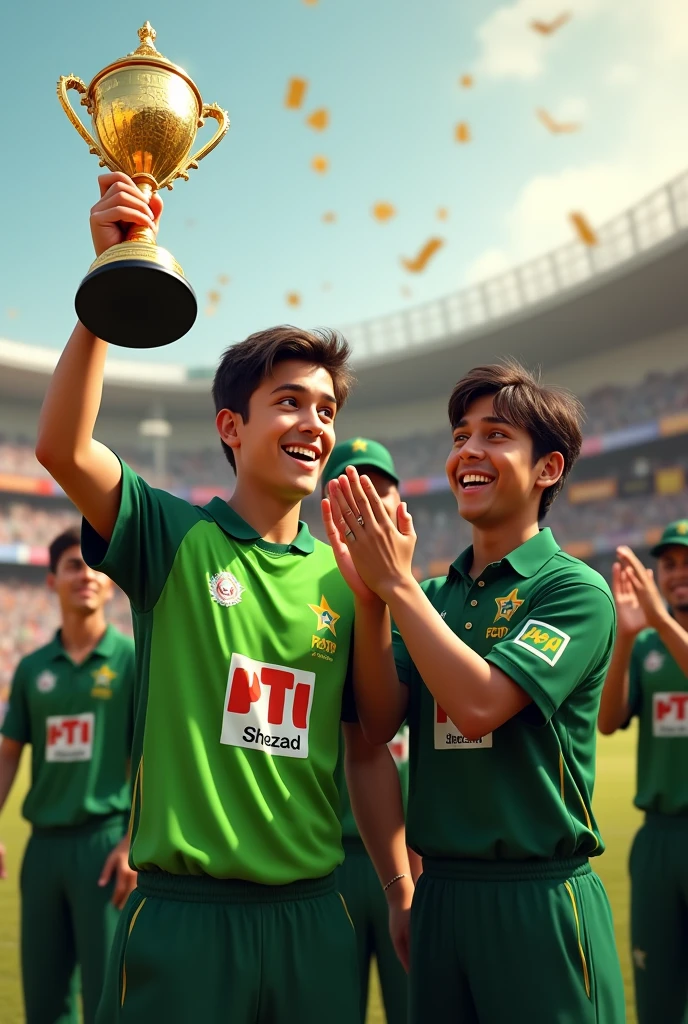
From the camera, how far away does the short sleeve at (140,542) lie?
2.03 meters

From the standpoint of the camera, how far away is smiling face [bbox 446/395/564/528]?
246cm

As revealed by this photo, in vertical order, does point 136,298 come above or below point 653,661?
above

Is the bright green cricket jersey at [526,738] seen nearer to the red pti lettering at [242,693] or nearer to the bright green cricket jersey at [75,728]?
the red pti lettering at [242,693]

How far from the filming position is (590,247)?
3159 centimetres

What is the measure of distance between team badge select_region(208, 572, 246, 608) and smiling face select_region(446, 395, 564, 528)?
2.14 feet

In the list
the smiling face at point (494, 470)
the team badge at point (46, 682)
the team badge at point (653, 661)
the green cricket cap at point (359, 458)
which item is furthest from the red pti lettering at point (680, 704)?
the team badge at point (46, 682)

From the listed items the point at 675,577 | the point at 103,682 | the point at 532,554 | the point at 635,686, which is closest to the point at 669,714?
the point at 635,686

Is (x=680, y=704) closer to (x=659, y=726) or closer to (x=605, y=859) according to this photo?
(x=659, y=726)

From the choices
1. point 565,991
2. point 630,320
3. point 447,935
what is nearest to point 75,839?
point 447,935

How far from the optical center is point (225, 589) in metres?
2.15

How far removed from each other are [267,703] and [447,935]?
729 mm

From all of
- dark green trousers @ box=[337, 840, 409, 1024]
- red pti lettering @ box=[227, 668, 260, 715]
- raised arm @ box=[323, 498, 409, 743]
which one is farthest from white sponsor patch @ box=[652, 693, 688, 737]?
red pti lettering @ box=[227, 668, 260, 715]

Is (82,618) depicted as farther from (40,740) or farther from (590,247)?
(590,247)

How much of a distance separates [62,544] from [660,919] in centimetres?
303
